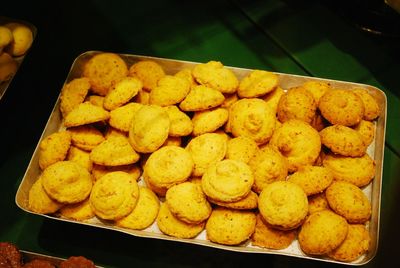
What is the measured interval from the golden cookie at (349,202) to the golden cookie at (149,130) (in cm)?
54

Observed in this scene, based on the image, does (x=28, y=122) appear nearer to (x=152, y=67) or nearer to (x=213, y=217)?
(x=152, y=67)

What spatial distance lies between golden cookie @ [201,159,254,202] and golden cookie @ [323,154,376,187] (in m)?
0.30

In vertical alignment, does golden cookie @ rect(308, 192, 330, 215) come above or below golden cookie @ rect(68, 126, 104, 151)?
below

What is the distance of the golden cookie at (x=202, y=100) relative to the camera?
150 centimetres

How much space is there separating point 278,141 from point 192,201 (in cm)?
34

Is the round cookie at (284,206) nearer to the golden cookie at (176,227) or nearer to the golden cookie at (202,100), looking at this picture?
the golden cookie at (176,227)

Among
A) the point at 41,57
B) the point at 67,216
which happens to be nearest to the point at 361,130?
the point at 67,216

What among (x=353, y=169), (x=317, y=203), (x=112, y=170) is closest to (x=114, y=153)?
(x=112, y=170)

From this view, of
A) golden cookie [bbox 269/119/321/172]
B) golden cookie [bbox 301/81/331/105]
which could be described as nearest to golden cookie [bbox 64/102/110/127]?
golden cookie [bbox 269/119/321/172]

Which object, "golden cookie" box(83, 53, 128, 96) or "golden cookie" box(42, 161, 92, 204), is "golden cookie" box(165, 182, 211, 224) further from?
"golden cookie" box(83, 53, 128, 96)

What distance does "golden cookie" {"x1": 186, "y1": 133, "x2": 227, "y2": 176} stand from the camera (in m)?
1.45

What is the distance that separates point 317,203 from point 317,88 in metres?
0.42

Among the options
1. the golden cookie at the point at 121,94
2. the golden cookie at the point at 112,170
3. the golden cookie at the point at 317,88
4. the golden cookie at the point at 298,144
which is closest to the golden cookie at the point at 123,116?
the golden cookie at the point at 121,94

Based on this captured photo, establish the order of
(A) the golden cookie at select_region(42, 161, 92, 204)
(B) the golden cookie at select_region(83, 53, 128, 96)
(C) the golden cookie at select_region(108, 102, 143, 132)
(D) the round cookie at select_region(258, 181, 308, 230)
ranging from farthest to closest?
(B) the golden cookie at select_region(83, 53, 128, 96)
(C) the golden cookie at select_region(108, 102, 143, 132)
(A) the golden cookie at select_region(42, 161, 92, 204)
(D) the round cookie at select_region(258, 181, 308, 230)
